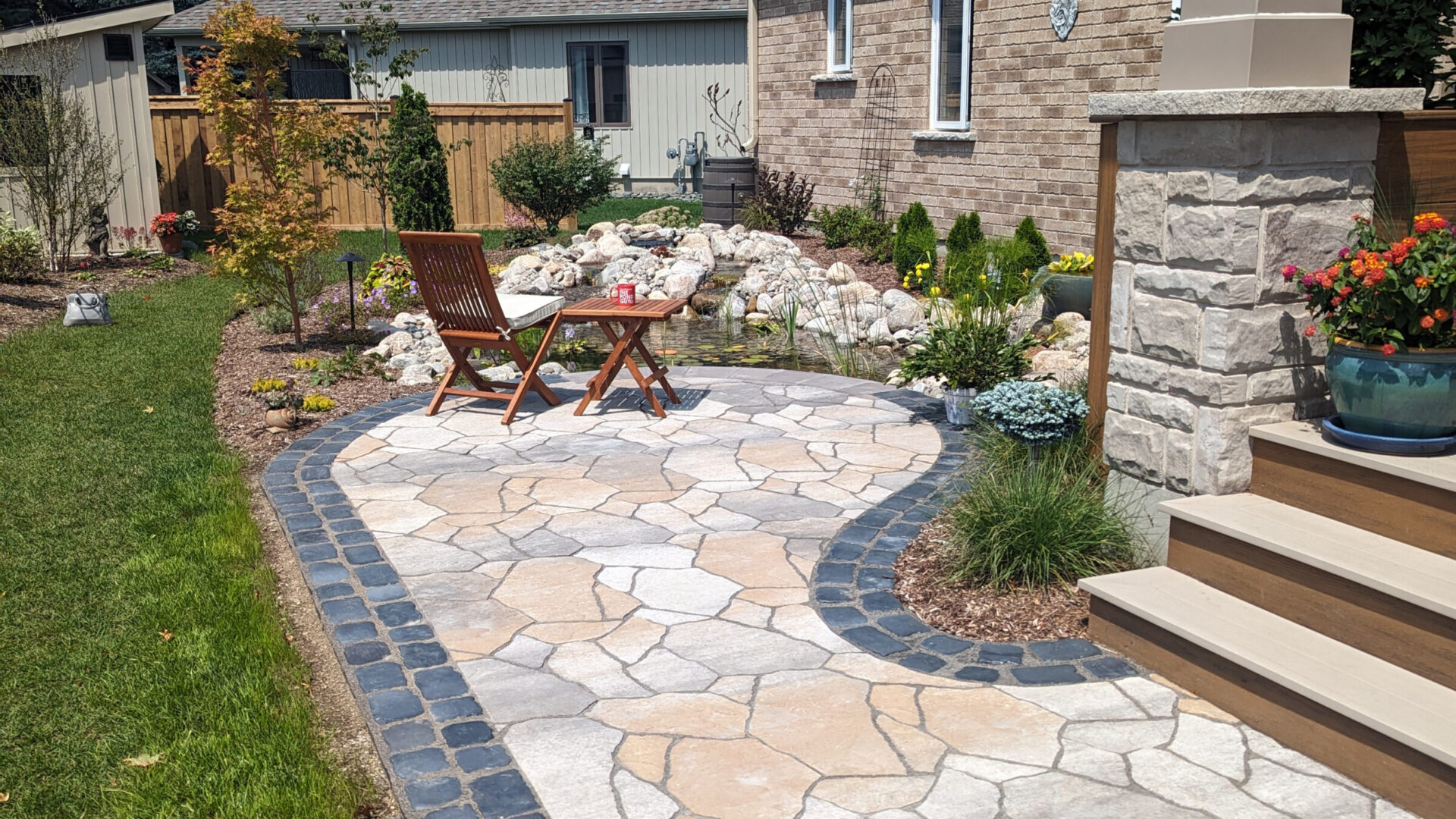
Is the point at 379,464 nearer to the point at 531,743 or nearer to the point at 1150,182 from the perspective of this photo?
the point at 531,743

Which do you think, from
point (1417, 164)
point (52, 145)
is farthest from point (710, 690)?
point (52, 145)

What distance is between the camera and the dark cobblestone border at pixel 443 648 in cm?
316

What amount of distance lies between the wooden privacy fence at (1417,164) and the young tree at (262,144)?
6.73 metres

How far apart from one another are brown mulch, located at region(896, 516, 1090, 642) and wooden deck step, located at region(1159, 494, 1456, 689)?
0.40 meters

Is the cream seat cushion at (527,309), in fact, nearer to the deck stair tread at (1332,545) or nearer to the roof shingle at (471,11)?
the deck stair tread at (1332,545)

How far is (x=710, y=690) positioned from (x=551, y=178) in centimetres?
1201

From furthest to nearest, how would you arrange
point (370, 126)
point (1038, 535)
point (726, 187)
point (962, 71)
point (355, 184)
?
point (370, 126) < point (355, 184) < point (726, 187) < point (962, 71) < point (1038, 535)

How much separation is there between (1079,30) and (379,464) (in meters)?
7.48

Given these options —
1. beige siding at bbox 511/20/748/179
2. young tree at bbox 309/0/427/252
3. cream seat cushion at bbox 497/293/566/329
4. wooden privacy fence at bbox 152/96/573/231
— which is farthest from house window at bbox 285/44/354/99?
cream seat cushion at bbox 497/293/566/329

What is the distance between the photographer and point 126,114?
1361 cm

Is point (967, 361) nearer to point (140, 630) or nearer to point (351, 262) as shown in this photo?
point (140, 630)

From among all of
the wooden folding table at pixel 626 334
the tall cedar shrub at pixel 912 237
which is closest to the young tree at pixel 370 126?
the wooden folding table at pixel 626 334

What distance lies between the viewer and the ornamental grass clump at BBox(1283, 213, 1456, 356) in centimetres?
355

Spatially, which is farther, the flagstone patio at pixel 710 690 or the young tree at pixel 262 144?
the young tree at pixel 262 144
